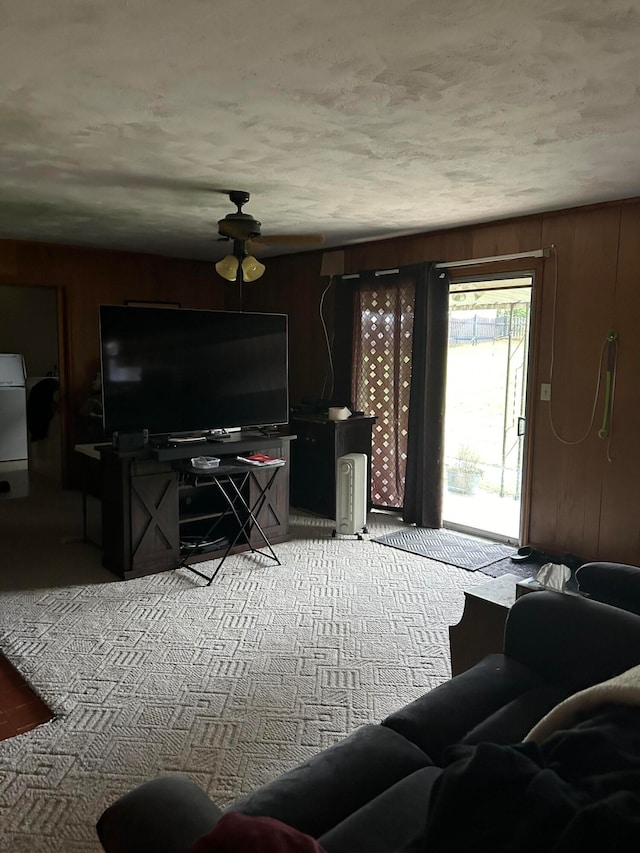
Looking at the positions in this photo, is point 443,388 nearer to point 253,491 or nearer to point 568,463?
point 568,463

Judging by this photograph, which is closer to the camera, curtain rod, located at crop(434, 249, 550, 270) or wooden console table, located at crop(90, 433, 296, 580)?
wooden console table, located at crop(90, 433, 296, 580)

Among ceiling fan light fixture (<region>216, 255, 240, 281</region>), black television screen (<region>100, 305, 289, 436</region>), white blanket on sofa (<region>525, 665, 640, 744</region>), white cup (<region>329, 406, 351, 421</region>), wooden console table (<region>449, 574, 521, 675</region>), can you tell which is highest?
ceiling fan light fixture (<region>216, 255, 240, 281</region>)

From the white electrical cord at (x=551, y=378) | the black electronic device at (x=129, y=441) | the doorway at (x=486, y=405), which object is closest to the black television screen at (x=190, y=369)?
the black electronic device at (x=129, y=441)

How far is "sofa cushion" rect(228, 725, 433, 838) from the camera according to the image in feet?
4.52

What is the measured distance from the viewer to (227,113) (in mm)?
2391

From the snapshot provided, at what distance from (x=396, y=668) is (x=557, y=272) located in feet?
8.94

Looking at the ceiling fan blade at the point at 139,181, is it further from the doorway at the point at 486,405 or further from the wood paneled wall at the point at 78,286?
the wood paneled wall at the point at 78,286

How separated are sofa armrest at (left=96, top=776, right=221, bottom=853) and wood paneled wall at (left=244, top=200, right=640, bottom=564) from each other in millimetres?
3393

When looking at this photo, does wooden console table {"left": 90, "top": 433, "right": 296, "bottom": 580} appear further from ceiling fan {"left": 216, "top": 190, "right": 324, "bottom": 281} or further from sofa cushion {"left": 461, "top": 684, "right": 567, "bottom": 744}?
sofa cushion {"left": 461, "top": 684, "right": 567, "bottom": 744}

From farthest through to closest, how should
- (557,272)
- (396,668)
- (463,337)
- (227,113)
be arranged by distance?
1. (463,337)
2. (557,272)
3. (396,668)
4. (227,113)

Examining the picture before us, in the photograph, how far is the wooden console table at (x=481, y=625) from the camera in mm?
2418

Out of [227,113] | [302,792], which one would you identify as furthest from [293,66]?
[302,792]

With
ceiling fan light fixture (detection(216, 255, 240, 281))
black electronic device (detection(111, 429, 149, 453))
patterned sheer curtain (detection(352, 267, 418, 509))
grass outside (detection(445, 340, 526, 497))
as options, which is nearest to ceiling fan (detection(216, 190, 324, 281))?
ceiling fan light fixture (detection(216, 255, 240, 281))

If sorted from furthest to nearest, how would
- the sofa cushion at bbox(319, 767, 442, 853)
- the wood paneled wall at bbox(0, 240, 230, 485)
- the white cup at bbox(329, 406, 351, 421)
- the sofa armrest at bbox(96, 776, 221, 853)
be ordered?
the wood paneled wall at bbox(0, 240, 230, 485), the white cup at bbox(329, 406, 351, 421), the sofa cushion at bbox(319, 767, 442, 853), the sofa armrest at bbox(96, 776, 221, 853)
